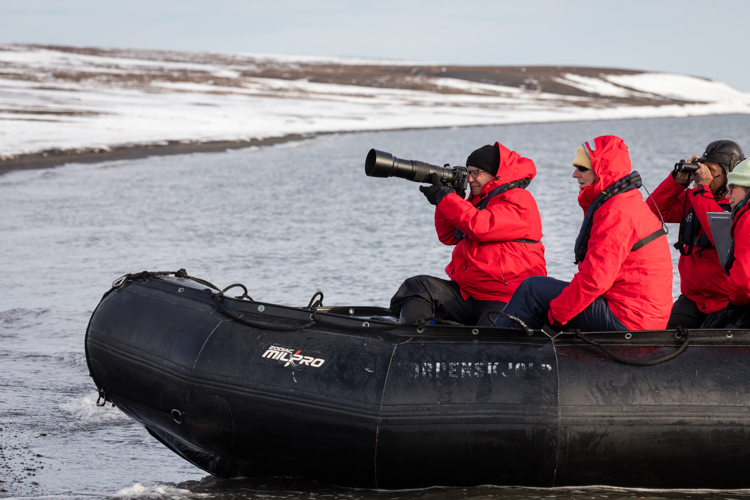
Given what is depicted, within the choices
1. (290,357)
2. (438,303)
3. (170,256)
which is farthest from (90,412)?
(170,256)

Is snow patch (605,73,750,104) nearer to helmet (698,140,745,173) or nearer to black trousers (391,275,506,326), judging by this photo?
helmet (698,140,745,173)

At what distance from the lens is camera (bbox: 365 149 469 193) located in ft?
11.9

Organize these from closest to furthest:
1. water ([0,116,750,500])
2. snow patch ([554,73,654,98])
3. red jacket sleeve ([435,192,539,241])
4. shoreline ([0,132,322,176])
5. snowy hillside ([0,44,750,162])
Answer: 1. water ([0,116,750,500])
2. red jacket sleeve ([435,192,539,241])
3. shoreline ([0,132,322,176])
4. snowy hillside ([0,44,750,162])
5. snow patch ([554,73,654,98])

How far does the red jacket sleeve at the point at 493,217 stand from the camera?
12.0 feet

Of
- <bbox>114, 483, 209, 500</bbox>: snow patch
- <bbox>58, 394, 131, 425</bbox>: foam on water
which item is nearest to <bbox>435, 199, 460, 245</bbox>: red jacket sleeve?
<bbox>114, 483, 209, 500</bbox>: snow patch

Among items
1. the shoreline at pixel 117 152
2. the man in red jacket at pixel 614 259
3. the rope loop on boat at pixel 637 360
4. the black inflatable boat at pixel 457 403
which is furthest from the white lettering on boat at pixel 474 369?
the shoreline at pixel 117 152

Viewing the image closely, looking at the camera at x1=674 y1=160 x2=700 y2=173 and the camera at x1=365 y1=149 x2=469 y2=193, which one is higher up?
the camera at x1=674 y1=160 x2=700 y2=173

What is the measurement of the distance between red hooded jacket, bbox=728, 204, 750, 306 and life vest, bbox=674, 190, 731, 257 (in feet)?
1.52

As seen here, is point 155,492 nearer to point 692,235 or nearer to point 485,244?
point 485,244

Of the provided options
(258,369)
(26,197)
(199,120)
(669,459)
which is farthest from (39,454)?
(199,120)

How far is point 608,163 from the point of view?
10.7 ft

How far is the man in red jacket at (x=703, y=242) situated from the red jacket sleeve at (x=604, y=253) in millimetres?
659

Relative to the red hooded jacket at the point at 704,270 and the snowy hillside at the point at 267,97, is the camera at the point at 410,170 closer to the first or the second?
→ the red hooded jacket at the point at 704,270

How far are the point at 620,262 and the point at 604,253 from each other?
0.07 meters
